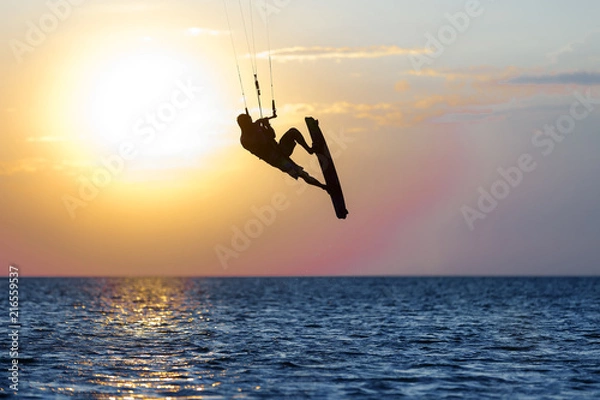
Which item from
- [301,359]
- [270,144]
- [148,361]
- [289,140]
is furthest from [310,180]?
[148,361]

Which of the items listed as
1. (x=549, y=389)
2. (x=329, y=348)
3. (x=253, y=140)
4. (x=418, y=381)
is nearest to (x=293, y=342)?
(x=329, y=348)

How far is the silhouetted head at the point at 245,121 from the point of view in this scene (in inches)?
856

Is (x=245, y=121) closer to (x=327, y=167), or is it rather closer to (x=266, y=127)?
(x=266, y=127)

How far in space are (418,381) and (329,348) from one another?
8568 mm

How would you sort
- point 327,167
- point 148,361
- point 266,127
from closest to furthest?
point 266,127 → point 327,167 → point 148,361

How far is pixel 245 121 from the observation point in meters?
21.8

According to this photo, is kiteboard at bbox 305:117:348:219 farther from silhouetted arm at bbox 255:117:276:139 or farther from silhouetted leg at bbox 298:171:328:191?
silhouetted arm at bbox 255:117:276:139

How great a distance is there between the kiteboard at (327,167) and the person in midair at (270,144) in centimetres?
105

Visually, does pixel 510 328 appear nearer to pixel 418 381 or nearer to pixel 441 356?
pixel 441 356

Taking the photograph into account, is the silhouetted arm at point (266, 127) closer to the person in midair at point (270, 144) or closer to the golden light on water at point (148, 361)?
the person in midair at point (270, 144)

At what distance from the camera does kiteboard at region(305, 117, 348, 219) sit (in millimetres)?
23516

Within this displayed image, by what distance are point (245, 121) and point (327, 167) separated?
125 inches

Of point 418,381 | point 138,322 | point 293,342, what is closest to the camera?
point 418,381

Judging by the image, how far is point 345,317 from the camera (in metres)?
54.8
